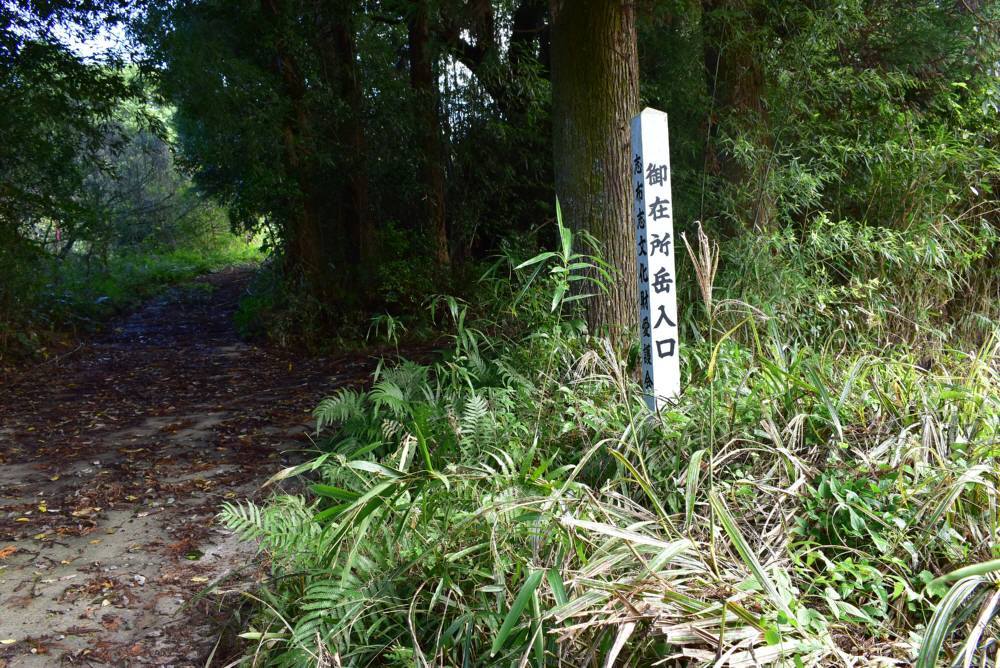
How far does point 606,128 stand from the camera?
14.6 ft

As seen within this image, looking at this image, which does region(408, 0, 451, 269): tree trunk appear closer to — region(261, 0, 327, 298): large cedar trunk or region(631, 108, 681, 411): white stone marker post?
region(261, 0, 327, 298): large cedar trunk

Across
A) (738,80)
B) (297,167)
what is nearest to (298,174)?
(297,167)

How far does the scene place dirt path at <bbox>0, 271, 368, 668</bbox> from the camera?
2.95 m

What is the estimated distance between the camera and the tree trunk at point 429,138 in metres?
8.92

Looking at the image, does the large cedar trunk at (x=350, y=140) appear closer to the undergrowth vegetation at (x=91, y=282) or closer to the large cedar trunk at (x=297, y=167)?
the large cedar trunk at (x=297, y=167)

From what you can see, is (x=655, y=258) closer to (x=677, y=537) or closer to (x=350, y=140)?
(x=677, y=537)

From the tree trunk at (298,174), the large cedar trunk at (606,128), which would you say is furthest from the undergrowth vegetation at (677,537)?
the tree trunk at (298,174)

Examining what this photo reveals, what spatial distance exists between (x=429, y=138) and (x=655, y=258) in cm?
645

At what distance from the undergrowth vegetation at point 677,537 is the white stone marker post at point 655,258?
0.53 feet

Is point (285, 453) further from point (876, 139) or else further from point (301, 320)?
point (876, 139)

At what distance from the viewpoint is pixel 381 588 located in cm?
242

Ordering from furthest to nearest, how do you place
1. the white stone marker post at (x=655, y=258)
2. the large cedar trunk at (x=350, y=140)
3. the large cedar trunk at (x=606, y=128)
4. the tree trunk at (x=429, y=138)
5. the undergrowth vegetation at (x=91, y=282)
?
the large cedar trunk at (x=350, y=140) < the tree trunk at (x=429, y=138) < the undergrowth vegetation at (x=91, y=282) < the large cedar trunk at (x=606, y=128) < the white stone marker post at (x=655, y=258)

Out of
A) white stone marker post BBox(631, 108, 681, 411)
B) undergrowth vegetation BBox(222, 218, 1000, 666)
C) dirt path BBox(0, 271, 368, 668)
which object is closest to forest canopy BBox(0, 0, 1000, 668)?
undergrowth vegetation BBox(222, 218, 1000, 666)

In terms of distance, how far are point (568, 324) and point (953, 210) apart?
160 inches
